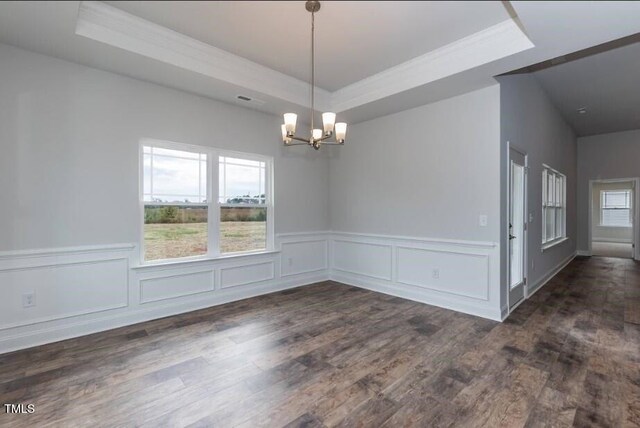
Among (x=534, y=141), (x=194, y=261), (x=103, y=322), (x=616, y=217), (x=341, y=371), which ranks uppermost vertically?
(x=534, y=141)

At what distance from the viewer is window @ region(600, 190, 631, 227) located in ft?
34.6

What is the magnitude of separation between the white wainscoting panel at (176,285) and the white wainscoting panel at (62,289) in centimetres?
22

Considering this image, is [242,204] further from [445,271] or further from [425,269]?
[445,271]

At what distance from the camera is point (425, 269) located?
427 cm

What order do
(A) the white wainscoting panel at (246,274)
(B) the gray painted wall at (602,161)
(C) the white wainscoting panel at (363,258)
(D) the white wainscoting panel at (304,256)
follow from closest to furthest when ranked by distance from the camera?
(A) the white wainscoting panel at (246,274), (C) the white wainscoting panel at (363,258), (D) the white wainscoting panel at (304,256), (B) the gray painted wall at (602,161)

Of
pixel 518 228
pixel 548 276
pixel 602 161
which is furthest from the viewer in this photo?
pixel 602 161

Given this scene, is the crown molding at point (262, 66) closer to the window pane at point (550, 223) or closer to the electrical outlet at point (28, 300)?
the electrical outlet at point (28, 300)

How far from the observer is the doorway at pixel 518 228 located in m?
4.07

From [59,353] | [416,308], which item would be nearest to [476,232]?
[416,308]

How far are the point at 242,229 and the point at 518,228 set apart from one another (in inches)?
154

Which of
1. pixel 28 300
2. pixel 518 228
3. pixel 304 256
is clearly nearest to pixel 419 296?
pixel 518 228

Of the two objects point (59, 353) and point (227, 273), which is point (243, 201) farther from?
point (59, 353)

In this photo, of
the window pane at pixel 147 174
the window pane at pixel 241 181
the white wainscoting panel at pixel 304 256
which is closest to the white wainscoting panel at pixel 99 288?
the white wainscoting panel at pixel 304 256

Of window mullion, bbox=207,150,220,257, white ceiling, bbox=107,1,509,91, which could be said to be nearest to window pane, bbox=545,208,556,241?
white ceiling, bbox=107,1,509,91
